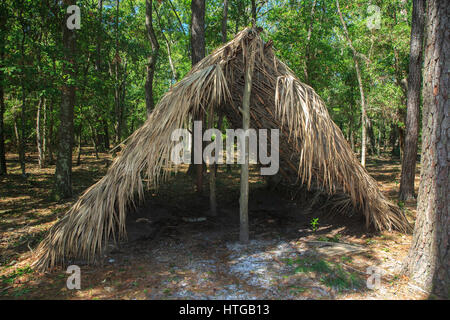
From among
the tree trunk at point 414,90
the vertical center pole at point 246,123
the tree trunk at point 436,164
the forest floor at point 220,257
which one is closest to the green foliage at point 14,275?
the forest floor at point 220,257

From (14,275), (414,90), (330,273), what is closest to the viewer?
(330,273)

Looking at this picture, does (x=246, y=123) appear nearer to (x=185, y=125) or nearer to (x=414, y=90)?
→ (x=185, y=125)

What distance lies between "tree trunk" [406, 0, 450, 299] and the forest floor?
28 cm

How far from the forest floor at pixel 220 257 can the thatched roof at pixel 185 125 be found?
0.34 meters

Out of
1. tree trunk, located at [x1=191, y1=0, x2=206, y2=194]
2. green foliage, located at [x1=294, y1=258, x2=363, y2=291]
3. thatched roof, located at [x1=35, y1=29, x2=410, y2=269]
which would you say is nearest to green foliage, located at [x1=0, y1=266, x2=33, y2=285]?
thatched roof, located at [x1=35, y1=29, x2=410, y2=269]

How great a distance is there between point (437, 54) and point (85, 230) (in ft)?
15.5

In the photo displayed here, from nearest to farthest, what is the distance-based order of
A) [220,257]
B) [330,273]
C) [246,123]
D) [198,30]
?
[330,273]
[220,257]
[246,123]
[198,30]

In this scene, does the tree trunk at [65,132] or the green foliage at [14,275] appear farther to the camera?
the tree trunk at [65,132]

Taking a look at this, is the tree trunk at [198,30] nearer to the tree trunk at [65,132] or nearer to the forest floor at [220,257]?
the forest floor at [220,257]

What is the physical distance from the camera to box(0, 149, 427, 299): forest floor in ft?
9.61

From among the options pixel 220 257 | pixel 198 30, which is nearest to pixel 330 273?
pixel 220 257

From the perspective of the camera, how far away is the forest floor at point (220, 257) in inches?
115

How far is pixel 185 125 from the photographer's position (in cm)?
414

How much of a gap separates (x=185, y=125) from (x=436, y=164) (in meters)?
3.23
